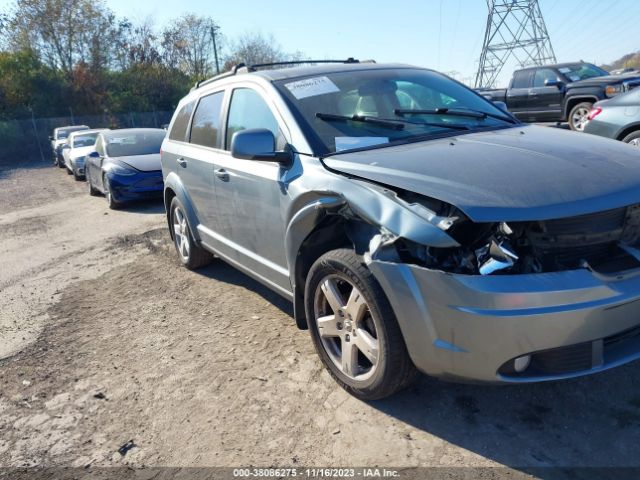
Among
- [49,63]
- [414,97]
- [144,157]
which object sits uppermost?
[49,63]

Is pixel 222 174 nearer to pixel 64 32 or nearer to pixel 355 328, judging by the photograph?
pixel 355 328

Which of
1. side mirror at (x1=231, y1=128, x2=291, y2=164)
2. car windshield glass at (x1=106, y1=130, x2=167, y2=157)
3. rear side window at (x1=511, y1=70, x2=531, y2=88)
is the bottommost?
car windshield glass at (x1=106, y1=130, x2=167, y2=157)

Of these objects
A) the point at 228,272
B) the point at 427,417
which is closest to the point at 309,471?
the point at 427,417

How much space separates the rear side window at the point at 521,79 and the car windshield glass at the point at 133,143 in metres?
9.86

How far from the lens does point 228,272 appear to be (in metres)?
5.50

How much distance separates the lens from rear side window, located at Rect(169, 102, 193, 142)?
17.2ft

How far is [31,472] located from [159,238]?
4897mm

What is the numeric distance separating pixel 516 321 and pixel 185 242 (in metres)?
4.05

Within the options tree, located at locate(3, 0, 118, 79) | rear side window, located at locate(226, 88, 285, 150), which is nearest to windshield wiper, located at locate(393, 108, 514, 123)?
rear side window, located at locate(226, 88, 285, 150)

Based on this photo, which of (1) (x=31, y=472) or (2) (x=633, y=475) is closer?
(2) (x=633, y=475)

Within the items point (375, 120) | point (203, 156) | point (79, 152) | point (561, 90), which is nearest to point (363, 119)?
point (375, 120)

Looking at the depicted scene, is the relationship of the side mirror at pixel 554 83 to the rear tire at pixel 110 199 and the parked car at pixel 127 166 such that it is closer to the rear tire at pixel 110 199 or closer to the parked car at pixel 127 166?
the parked car at pixel 127 166

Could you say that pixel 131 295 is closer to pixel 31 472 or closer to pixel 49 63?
pixel 31 472

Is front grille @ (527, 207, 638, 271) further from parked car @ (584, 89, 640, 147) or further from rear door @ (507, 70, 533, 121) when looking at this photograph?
rear door @ (507, 70, 533, 121)
